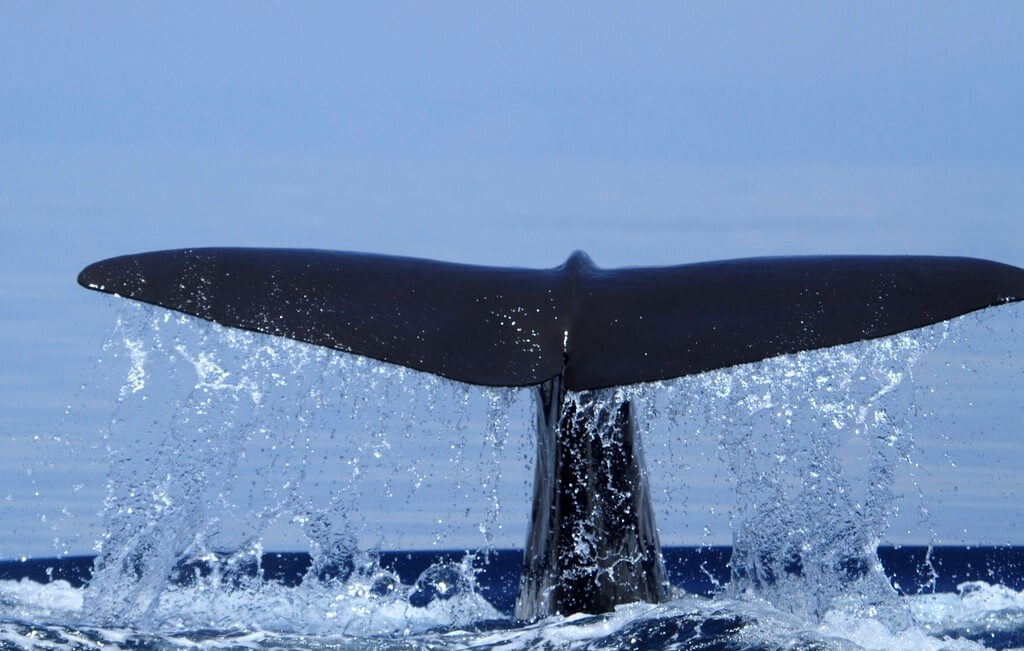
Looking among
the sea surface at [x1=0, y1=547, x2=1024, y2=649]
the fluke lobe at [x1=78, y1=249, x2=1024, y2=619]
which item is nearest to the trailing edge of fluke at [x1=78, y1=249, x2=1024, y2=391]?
the fluke lobe at [x1=78, y1=249, x2=1024, y2=619]

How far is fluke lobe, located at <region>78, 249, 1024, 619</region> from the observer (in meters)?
5.26

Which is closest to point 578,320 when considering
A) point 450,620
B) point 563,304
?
point 563,304

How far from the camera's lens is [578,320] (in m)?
5.48

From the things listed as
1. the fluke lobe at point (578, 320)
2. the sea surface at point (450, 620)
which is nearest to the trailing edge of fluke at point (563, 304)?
the fluke lobe at point (578, 320)

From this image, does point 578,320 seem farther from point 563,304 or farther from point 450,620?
point 450,620

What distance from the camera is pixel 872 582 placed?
7.81m

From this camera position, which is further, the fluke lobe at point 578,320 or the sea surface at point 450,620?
the sea surface at point 450,620

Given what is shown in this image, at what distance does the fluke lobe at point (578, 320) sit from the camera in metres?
5.26

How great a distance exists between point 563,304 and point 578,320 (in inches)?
7.0

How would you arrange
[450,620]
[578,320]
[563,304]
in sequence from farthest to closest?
[450,620], [563,304], [578,320]

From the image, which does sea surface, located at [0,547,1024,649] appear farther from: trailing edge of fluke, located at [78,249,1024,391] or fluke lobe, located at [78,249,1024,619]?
trailing edge of fluke, located at [78,249,1024,391]

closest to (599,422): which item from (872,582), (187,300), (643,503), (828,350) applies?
(643,503)

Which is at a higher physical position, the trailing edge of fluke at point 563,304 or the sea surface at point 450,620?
the trailing edge of fluke at point 563,304

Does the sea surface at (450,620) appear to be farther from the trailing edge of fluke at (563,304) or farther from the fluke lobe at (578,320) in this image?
the trailing edge of fluke at (563,304)
